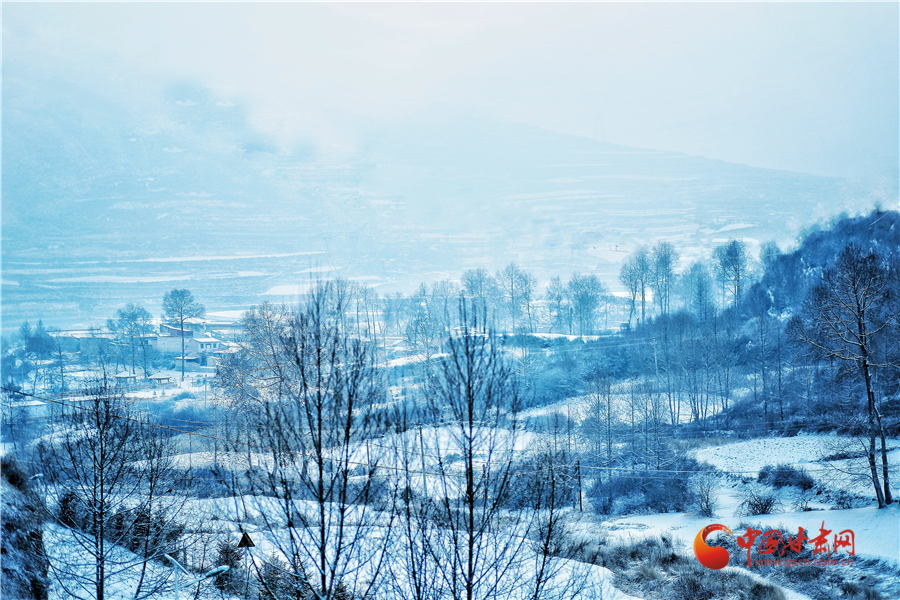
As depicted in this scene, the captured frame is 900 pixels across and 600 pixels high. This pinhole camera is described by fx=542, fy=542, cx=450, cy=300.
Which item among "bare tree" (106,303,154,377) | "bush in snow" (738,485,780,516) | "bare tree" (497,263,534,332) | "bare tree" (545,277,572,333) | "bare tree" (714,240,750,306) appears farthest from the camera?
"bare tree" (714,240,750,306)

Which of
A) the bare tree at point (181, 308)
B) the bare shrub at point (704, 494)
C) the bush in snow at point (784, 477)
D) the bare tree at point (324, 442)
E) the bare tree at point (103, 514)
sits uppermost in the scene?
the bare tree at point (181, 308)

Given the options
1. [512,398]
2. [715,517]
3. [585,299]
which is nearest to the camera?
[512,398]

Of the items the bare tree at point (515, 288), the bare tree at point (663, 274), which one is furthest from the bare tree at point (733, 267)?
the bare tree at point (515, 288)

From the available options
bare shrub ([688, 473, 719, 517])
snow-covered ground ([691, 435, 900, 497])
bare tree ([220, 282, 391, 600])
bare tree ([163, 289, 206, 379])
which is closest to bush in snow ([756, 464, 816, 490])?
snow-covered ground ([691, 435, 900, 497])

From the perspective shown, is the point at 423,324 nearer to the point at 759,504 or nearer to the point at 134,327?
the point at 759,504

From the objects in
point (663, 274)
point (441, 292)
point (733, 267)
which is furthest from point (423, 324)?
point (733, 267)

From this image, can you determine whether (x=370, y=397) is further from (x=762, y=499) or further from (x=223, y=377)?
(x=223, y=377)

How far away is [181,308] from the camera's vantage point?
25016mm

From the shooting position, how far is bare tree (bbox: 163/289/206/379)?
2486 centimetres

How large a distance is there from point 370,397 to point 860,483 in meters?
15.0

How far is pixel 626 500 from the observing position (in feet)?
60.0

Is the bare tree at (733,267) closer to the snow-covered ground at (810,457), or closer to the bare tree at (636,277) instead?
the bare tree at (636,277)

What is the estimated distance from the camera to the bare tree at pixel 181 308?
81.6 ft

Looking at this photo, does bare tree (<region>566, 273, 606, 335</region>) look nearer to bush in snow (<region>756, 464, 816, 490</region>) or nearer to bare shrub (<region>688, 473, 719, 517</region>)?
bare shrub (<region>688, 473, 719, 517</region>)
